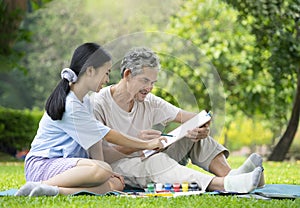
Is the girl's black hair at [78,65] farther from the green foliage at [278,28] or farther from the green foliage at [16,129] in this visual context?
the green foliage at [16,129]

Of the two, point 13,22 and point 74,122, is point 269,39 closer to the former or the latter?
point 13,22

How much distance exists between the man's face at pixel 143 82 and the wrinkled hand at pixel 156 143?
240 millimetres

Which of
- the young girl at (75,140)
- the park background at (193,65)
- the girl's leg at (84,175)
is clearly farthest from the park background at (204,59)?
the girl's leg at (84,175)

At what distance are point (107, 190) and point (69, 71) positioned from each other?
2.06ft

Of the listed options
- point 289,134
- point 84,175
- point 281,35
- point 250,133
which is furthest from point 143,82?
point 250,133

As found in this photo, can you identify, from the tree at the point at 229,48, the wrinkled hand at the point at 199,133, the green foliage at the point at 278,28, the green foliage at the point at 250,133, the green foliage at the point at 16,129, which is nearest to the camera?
the wrinkled hand at the point at 199,133

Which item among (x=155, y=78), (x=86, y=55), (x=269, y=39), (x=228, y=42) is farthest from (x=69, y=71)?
(x=228, y=42)

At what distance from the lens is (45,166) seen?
3262mm

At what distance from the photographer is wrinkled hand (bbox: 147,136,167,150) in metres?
3.14

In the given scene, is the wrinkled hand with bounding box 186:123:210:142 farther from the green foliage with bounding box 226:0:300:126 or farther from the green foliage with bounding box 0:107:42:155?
the green foliage with bounding box 0:107:42:155

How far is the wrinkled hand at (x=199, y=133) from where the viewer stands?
10.9 ft

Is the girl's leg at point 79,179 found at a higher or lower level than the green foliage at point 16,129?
higher

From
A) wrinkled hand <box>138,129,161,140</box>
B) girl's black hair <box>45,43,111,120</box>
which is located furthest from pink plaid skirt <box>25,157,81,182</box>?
wrinkled hand <box>138,129,161,140</box>

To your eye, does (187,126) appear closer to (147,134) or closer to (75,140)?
(147,134)
